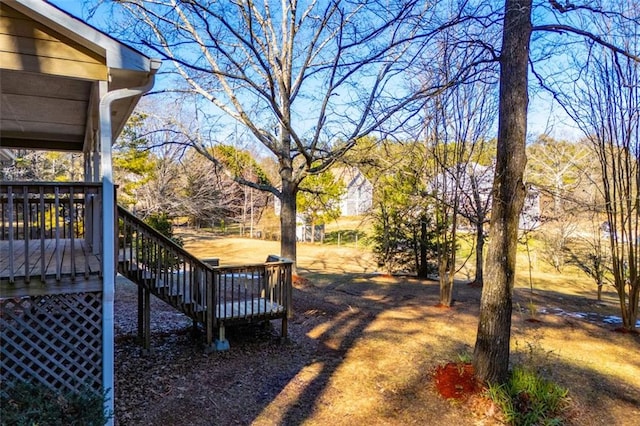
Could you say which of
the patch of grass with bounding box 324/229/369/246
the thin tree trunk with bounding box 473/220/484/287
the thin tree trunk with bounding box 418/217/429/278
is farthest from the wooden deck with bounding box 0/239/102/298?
the patch of grass with bounding box 324/229/369/246

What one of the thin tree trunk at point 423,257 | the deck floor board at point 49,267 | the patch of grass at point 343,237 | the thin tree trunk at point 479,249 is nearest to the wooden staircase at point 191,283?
Result: the deck floor board at point 49,267

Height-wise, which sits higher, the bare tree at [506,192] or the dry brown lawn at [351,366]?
the bare tree at [506,192]

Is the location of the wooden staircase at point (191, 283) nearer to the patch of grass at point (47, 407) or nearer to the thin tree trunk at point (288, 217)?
the patch of grass at point (47, 407)

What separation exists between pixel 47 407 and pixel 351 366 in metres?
3.76

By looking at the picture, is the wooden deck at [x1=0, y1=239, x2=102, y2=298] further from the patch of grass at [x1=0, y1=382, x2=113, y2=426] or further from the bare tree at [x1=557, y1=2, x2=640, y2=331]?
the bare tree at [x1=557, y1=2, x2=640, y2=331]

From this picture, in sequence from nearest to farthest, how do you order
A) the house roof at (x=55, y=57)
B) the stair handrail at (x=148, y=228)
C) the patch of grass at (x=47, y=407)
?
the patch of grass at (x=47, y=407)
the house roof at (x=55, y=57)
the stair handrail at (x=148, y=228)

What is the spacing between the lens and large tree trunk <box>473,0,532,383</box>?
4734 millimetres

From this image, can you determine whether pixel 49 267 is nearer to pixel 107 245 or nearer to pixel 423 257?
pixel 107 245

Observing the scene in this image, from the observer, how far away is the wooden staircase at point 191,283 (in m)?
5.61

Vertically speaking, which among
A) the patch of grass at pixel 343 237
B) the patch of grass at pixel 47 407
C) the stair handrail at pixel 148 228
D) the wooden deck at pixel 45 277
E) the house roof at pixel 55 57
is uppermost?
the house roof at pixel 55 57

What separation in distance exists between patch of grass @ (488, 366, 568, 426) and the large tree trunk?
6.6 inches

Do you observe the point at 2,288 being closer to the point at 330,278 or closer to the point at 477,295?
the point at 477,295

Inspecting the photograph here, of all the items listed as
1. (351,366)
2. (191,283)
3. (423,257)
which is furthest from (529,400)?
(423,257)

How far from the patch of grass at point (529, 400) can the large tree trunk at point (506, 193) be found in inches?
6.6
